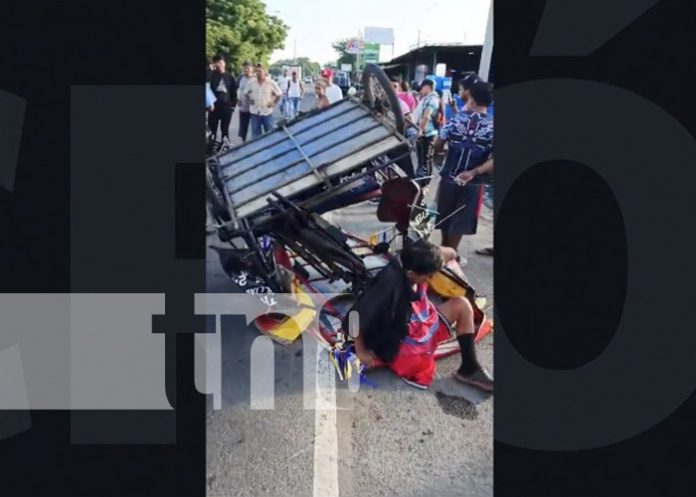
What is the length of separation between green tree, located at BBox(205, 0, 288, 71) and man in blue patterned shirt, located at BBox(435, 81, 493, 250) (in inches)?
548

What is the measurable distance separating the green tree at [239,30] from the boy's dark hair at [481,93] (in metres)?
→ 14.1

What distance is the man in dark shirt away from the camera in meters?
10.1

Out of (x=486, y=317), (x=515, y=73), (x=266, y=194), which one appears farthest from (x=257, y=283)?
(x=515, y=73)

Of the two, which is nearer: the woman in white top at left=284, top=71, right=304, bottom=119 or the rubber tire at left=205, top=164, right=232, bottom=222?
the rubber tire at left=205, top=164, right=232, bottom=222

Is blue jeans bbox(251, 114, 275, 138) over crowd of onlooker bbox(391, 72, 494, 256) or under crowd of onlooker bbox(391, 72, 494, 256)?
over

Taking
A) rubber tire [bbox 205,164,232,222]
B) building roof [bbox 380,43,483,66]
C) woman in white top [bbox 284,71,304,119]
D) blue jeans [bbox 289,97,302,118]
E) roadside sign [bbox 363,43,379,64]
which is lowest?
rubber tire [bbox 205,164,232,222]

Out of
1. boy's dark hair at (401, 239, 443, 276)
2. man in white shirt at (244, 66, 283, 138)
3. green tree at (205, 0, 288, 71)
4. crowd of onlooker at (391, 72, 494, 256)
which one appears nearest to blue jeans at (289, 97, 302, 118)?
green tree at (205, 0, 288, 71)

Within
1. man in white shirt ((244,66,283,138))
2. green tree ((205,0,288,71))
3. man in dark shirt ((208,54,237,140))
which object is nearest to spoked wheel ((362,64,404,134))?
man in dark shirt ((208,54,237,140))

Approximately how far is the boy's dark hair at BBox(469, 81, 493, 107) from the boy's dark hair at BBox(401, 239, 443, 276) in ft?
6.89

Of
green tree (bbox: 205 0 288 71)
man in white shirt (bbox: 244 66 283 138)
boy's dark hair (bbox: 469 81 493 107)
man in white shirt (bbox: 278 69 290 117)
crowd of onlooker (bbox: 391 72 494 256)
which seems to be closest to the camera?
boy's dark hair (bbox: 469 81 493 107)

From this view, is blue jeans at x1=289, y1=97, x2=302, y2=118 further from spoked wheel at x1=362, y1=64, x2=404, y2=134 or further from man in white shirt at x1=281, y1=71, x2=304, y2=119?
spoked wheel at x1=362, y1=64, x2=404, y2=134

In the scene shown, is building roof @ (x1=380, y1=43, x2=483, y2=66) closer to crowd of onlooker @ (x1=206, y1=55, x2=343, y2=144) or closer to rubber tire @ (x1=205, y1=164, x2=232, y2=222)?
crowd of onlooker @ (x1=206, y1=55, x2=343, y2=144)

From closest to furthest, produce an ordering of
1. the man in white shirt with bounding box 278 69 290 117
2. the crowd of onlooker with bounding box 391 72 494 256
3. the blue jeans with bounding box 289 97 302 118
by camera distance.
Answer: the crowd of onlooker with bounding box 391 72 494 256
the man in white shirt with bounding box 278 69 290 117
the blue jeans with bounding box 289 97 302 118

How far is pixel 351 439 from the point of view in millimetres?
3135
